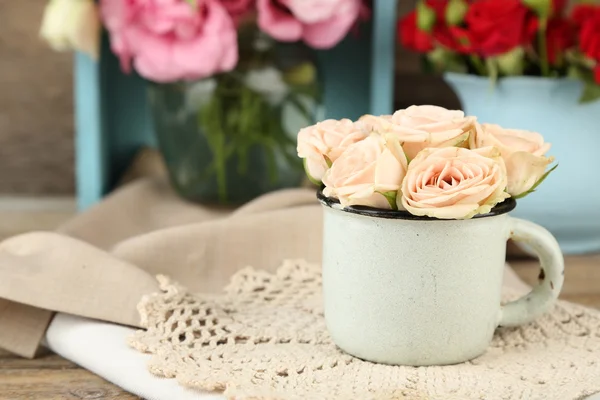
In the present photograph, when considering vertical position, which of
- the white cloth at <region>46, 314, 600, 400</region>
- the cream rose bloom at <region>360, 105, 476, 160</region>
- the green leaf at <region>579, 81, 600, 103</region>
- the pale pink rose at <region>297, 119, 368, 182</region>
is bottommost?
the white cloth at <region>46, 314, 600, 400</region>

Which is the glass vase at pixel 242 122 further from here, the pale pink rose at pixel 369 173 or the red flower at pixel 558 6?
the pale pink rose at pixel 369 173

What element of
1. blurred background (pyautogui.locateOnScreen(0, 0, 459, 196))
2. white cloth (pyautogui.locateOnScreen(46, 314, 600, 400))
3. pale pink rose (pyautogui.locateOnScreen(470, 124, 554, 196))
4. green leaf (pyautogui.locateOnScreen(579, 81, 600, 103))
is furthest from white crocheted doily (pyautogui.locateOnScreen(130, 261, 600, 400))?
blurred background (pyautogui.locateOnScreen(0, 0, 459, 196))

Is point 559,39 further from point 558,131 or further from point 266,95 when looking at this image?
point 266,95

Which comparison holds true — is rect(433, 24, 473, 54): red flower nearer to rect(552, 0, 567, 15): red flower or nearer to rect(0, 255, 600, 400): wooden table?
rect(552, 0, 567, 15): red flower

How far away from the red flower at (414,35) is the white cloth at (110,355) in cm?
43

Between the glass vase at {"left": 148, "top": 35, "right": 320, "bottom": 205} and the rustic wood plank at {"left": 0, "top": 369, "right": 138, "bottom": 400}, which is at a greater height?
the glass vase at {"left": 148, "top": 35, "right": 320, "bottom": 205}

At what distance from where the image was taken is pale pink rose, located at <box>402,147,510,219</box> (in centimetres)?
48

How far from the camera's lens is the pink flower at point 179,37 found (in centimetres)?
83

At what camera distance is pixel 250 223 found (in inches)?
29.3

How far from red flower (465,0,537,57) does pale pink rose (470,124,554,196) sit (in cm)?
27

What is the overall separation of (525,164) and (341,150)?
114mm

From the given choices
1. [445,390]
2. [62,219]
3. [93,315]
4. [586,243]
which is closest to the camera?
[445,390]

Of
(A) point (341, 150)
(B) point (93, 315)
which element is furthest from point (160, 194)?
(A) point (341, 150)

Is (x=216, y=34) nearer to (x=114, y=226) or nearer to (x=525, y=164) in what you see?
(x=114, y=226)
